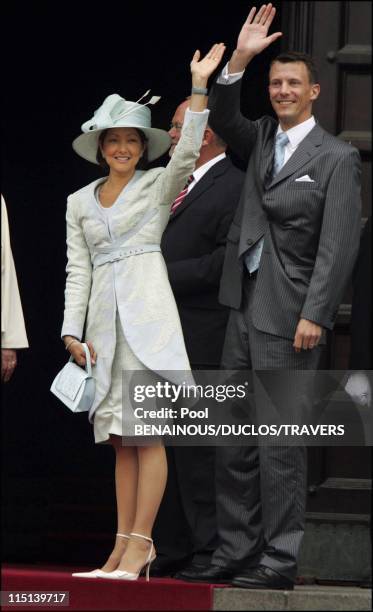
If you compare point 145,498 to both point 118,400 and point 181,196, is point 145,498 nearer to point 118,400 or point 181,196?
point 118,400

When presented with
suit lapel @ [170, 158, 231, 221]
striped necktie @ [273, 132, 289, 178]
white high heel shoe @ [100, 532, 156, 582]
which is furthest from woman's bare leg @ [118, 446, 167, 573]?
striped necktie @ [273, 132, 289, 178]

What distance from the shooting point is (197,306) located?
6.67m

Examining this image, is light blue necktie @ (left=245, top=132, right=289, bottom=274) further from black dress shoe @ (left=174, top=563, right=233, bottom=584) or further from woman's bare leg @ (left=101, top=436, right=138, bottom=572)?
black dress shoe @ (left=174, top=563, right=233, bottom=584)

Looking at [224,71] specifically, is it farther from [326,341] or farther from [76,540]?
[76,540]

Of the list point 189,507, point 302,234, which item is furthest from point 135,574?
point 302,234

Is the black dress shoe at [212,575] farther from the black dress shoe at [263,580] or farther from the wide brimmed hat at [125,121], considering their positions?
the wide brimmed hat at [125,121]

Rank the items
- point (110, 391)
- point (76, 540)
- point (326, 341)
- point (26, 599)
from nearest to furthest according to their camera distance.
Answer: point (26, 599)
point (110, 391)
point (326, 341)
point (76, 540)

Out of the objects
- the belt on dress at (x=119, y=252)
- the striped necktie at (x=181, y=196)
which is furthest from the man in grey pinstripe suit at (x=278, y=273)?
the striped necktie at (x=181, y=196)

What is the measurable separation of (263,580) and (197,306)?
1374 mm

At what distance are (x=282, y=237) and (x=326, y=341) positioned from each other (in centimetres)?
74

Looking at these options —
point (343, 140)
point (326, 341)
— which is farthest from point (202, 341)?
point (343, 140)

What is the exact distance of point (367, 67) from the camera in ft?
21.9

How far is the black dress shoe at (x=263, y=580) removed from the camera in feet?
19.1

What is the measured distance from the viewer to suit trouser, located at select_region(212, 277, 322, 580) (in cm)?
591
